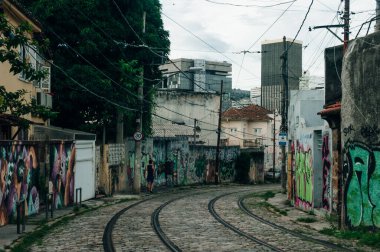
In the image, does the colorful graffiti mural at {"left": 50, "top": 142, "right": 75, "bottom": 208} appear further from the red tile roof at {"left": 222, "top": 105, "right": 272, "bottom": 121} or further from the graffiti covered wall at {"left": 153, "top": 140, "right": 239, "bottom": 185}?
the red tile roof at {"left": 222, "top": 105, "right": 272, "bottom": 121}

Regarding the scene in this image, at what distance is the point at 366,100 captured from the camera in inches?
541

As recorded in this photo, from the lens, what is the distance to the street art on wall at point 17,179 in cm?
1500

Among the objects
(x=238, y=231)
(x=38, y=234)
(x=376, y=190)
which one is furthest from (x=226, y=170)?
(x=38, y=234)

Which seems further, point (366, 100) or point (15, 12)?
point (15, 12)

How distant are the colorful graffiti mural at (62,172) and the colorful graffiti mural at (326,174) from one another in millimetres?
10025

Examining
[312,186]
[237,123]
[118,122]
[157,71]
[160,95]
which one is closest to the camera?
[312,186]

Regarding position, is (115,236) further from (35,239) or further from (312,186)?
(312,186)

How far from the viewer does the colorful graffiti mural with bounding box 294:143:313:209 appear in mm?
20281

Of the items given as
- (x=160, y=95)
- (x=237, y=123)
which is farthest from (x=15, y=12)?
(x=237, y=123)

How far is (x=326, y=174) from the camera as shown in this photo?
1828cm

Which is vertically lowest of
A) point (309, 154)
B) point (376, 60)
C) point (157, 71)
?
point (309, 154)

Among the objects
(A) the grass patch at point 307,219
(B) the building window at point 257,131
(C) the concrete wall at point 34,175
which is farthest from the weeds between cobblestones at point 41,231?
(B) the building window at point 257,131

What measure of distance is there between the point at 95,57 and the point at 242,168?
68.8 feet

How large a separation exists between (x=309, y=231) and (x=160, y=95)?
49649 millimetres
